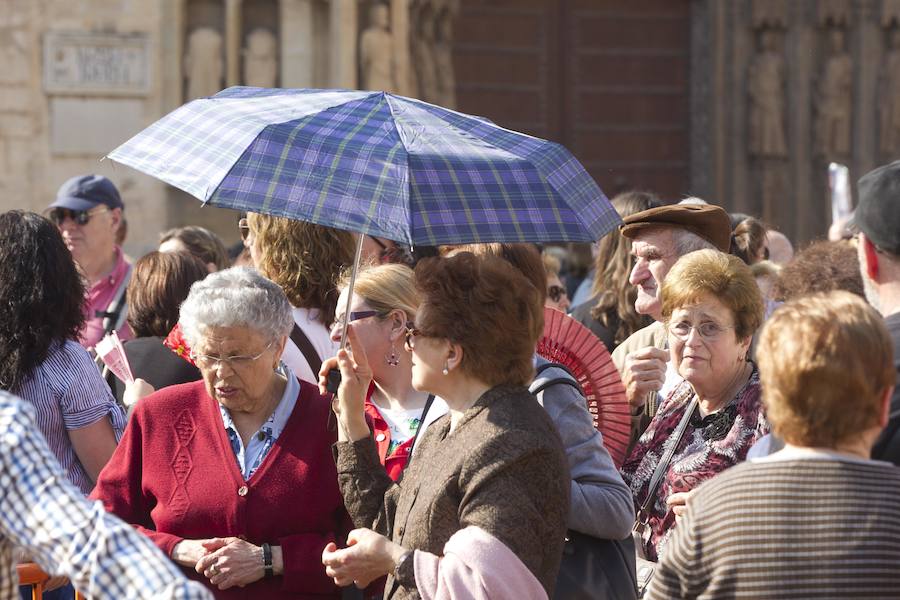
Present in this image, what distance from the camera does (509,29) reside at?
53.1 ft

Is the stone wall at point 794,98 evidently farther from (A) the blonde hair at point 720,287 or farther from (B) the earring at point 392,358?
(B) the earring at point 392,358

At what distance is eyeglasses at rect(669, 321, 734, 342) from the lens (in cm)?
405

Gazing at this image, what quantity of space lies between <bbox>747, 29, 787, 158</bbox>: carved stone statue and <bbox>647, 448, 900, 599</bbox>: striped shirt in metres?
14.0

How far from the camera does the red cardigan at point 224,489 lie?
3812mm

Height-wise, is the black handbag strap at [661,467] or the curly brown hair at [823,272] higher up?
the curly brown hair at [823,272]

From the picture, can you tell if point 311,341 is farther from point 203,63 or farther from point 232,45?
point 232,45

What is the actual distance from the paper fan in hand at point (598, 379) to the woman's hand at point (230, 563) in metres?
1.06

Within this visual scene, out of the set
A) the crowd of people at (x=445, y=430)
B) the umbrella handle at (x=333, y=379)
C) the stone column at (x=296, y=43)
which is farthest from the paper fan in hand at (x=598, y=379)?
the stone column at (x=296, y=43)

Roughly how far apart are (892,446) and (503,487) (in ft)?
2.72

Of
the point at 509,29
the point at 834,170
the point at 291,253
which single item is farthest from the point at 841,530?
the point at 509,29

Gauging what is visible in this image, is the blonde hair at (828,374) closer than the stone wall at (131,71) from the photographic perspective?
Yes

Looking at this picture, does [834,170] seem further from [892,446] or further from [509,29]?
[892,446]

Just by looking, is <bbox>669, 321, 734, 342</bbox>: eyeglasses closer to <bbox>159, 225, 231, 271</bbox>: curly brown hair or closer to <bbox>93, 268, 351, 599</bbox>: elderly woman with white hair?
<bbox>93, 268, 351, 599</bbox>: elderly woman with white hair

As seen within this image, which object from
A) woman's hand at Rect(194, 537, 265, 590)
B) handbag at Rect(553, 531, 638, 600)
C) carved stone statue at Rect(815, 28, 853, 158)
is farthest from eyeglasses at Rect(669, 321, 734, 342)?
carved stone statue at Rect(815, 28, 853, 158)
